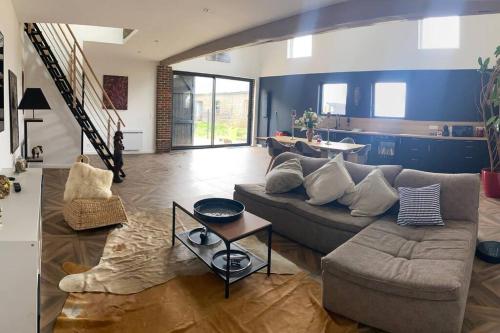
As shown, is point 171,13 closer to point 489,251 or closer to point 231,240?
point 231,240

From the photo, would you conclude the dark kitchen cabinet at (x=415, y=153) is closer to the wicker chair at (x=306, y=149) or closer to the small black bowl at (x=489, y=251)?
the wicker chair at (x=306, y=149)

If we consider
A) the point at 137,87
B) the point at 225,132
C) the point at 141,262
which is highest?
the point at 137,87

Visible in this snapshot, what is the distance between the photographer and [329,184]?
12.1ft

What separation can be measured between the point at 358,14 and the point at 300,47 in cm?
705

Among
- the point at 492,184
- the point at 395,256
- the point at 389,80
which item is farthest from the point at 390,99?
the point at 395,256

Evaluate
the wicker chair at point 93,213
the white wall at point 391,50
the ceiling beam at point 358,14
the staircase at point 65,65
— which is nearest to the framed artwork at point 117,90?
the staircase at point 65,65

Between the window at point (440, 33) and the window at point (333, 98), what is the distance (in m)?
2.20

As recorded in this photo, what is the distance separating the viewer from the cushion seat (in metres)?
3.26

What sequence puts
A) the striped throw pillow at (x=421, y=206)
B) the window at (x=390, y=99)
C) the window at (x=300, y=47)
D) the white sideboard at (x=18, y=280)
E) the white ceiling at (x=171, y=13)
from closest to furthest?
the white sideboard at (x=18, y=280) < the striped throw pillow at (x=421, y=206) < the white ceiling at (x=171, y=13) < the window at (x=390, y=99) < the window at (x=300, y=47)

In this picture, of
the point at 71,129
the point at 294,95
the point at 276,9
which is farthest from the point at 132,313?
the point at 294,95

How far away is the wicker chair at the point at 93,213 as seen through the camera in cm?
383

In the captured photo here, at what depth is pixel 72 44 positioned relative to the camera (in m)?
7.75

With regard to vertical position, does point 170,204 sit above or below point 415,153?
below

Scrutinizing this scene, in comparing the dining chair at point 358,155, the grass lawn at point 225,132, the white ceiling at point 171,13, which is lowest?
the dining chair at point 358,155
